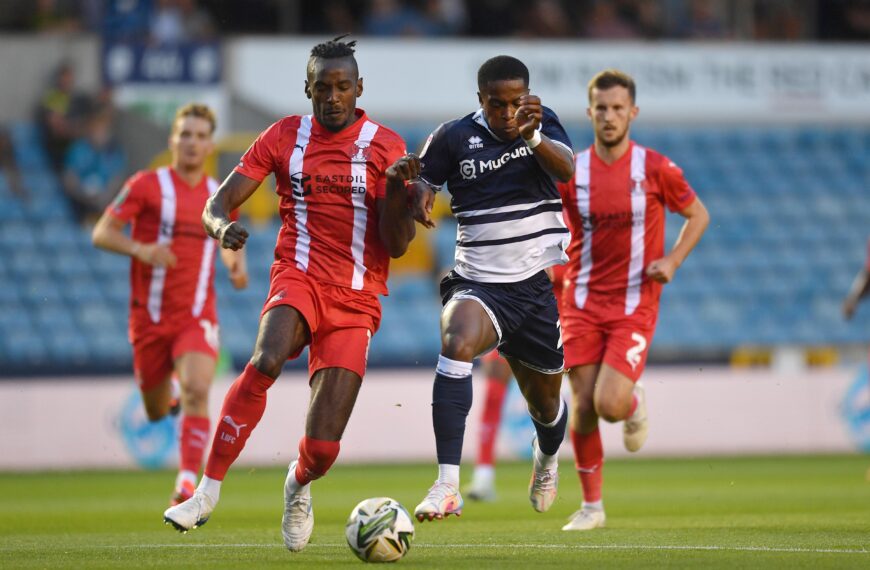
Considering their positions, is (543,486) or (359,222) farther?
(543,486)

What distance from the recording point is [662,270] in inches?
323

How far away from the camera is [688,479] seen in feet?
42.4

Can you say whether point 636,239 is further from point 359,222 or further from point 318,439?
point 318,439

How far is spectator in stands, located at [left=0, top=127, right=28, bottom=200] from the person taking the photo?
18.7 m

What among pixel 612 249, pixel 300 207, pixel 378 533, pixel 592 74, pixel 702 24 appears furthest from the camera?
pixel 702 24

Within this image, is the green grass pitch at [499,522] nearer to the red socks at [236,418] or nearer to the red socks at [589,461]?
the red socks at [589,461]

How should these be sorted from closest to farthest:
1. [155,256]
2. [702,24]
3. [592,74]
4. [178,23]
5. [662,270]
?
[662,270] → [155,256] → [178,23] → [592,74] → [702,24]

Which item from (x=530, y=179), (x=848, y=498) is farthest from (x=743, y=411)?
(x=530, y=179)

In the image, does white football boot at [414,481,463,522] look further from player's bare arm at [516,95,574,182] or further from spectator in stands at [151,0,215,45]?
spectator in stands at [151,0,215,45]

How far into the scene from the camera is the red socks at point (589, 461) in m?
8.43

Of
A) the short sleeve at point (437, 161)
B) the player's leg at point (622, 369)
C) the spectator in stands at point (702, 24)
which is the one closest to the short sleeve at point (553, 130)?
the short sleeve at point (437, 161)

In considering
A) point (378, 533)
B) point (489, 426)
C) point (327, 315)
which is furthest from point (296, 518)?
point (489, 426)

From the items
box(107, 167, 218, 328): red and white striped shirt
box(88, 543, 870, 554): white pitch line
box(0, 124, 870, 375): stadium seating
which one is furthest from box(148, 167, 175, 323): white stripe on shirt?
box(0, 124, 870, 375): stadium seating

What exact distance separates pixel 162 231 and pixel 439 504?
168 inches
